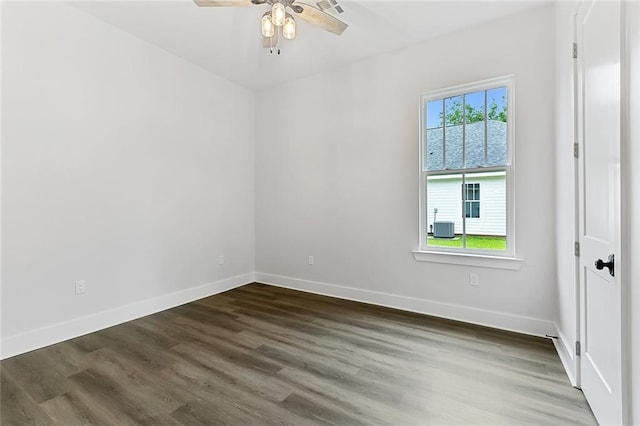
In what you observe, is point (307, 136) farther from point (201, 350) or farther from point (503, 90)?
A: point (201, 350)

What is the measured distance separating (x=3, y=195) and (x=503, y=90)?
4.52 meters

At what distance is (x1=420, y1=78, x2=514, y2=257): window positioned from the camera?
9.59 feet

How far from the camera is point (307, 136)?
13.8 feet

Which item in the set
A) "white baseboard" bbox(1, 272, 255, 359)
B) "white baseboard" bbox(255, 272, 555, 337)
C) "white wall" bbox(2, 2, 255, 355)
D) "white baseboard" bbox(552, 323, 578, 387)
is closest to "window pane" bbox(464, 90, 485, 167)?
"white baseboard" bbox(255, 272, 555, 337)

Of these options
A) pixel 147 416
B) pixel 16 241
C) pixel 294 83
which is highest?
pixel 294 83

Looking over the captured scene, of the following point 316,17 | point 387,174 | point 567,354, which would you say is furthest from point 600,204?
point 316,17

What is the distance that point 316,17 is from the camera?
2387 mm

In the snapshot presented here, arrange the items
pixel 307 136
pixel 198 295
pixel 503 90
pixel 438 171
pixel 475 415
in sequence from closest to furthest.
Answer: pixel 475 415 → pixel 503 90 → pixel 438 171 → pixel 198 295 → pixel 307 136

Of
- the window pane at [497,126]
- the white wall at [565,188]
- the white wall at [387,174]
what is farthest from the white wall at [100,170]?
the white wall at [565,188]

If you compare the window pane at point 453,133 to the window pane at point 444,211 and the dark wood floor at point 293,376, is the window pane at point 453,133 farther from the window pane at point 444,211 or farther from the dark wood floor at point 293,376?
the dark wood floor at point 293,376

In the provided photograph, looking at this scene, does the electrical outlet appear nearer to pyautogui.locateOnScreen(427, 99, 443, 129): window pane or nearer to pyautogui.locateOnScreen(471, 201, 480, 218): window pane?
pyautogui.locateOnScreen(471, 201, 480, 218): window pane

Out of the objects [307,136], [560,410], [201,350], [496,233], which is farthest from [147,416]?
[307,136]

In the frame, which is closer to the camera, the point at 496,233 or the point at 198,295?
the point at 496,233

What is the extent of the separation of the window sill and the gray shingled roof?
3.05 ft
